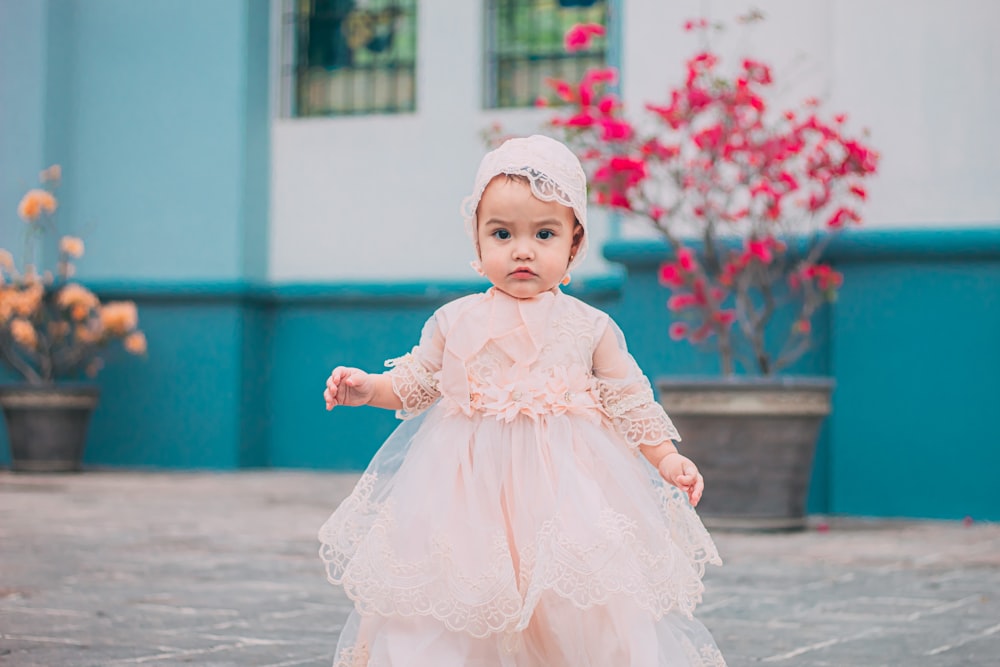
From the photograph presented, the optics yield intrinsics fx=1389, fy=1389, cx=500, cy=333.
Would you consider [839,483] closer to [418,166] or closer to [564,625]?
[418,166]

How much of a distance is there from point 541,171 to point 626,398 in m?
0.49

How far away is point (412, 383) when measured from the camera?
9.22 feet

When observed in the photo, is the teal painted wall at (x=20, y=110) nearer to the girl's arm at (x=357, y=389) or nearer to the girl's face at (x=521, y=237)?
the girl's arm at (x=357, y=389)

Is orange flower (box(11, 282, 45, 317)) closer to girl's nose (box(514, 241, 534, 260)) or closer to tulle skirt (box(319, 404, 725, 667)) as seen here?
tulle skirt (box(319, 404, 725, 667))

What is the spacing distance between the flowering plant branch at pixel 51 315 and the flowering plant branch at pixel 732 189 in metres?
3.91

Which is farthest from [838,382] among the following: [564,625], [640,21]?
[564,625]

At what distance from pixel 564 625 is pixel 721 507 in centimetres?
372

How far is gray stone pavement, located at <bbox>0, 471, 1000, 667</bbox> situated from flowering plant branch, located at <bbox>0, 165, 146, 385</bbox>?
2255mm

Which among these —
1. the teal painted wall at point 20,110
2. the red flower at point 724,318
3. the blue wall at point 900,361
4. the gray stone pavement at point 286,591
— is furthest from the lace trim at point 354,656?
the teal painted wall at point 20,110

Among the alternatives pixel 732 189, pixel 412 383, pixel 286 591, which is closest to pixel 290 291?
pixel 732 189

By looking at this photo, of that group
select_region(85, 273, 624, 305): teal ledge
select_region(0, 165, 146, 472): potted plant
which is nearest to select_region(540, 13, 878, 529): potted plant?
select_region(85, 273, 624, 305): teal ledge

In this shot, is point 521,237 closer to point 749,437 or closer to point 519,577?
point 519,577

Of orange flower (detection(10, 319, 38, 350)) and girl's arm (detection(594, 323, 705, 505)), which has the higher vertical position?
girl's arm (detection(594, 323, 705, 505))

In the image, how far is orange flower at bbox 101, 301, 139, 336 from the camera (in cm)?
923
